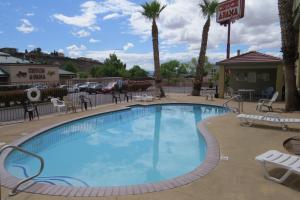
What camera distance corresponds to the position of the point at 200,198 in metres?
4.59

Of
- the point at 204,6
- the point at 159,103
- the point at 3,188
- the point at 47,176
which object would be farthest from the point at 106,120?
the point at 204,6

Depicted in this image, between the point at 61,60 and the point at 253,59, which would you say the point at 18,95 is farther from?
the point at 61,60

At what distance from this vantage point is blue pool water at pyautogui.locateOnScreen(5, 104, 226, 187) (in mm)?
7152

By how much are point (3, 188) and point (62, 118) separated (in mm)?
8242

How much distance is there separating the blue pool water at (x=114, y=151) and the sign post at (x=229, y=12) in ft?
45.4

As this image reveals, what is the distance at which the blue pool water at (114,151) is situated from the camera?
23.5ft

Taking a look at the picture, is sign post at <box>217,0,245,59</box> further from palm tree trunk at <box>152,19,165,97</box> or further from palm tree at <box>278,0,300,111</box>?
palm tree at <box>278,0,300,111</box>

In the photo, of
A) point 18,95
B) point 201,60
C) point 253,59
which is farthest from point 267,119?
point 18,95

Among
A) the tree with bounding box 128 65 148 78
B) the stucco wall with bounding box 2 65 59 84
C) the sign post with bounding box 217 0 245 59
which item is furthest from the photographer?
the tree with bounding box 128 65 148 78

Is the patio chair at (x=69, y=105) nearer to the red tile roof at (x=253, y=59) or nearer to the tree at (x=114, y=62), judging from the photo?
the red tile roof at (x=253, y=59)

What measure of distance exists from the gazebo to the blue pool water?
7.33m

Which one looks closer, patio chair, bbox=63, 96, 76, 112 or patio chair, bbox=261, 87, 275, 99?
patio chair, bbox=63, 96, 76, 112

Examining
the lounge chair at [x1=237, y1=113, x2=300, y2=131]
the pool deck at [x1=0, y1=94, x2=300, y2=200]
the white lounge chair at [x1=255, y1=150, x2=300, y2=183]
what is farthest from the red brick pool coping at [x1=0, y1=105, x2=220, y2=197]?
the lounge chair at [x1=237, y1=113, x2=300, y2=131]

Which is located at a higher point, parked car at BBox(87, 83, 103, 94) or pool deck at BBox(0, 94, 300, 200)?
parked car at BBox(87, 83, 103, 94)
